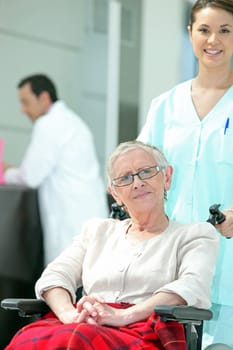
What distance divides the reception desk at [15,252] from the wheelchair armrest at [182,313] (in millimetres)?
2247

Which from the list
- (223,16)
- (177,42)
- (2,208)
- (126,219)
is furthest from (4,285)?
(177,42)


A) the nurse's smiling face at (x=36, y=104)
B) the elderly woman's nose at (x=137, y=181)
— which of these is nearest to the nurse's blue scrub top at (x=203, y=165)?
the elderly woman's nose at (x=137, y=181)

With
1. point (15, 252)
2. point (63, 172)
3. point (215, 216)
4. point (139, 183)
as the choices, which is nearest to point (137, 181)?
point (139, 183)

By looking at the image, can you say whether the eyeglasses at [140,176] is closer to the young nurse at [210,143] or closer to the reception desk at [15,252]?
the young nurse at [210,143]

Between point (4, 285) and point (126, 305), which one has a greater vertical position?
point (126, 305)

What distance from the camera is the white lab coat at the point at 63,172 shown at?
4.90 meters

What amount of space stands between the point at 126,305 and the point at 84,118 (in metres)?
4.41

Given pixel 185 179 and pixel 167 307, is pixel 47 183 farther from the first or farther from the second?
pixel 167 307

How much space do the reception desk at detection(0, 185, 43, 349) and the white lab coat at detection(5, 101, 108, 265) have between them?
0.24 meters

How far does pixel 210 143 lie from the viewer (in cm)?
A: 267

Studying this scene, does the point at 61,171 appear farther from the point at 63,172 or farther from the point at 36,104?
the point at 36,104

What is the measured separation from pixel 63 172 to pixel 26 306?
8.52 ft

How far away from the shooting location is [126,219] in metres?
2.65

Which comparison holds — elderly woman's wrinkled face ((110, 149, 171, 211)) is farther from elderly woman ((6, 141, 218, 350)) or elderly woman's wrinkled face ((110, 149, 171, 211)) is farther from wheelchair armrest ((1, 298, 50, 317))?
wheelchair armrest ((1, 298, 50, 317))
